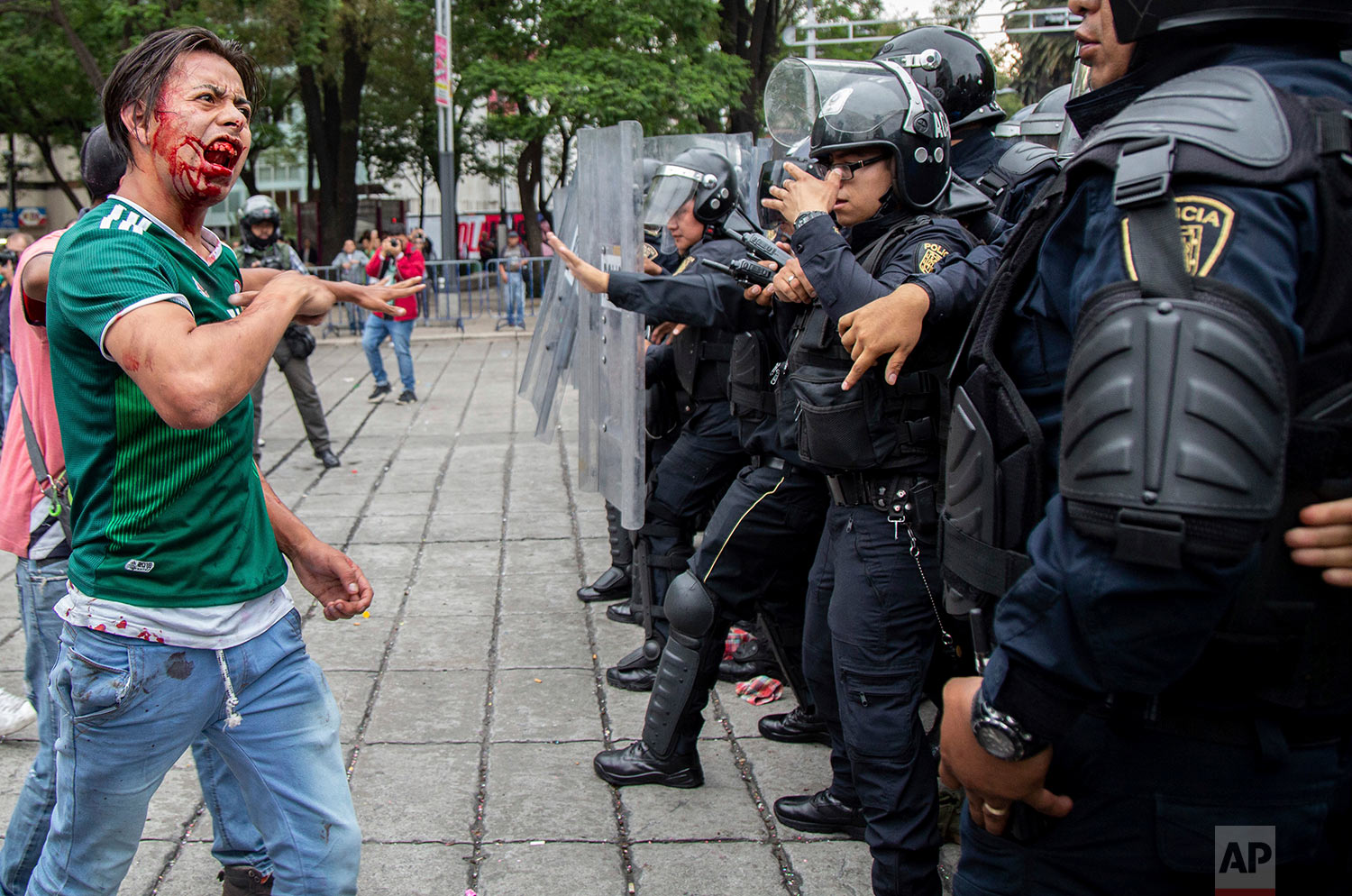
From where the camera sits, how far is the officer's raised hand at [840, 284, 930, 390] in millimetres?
2736

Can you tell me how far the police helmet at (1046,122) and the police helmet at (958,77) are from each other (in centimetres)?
42

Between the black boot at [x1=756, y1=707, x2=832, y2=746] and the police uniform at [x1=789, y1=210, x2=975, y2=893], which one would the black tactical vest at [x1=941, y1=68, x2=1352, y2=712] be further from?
the black boot at [x1=756, y1=707, x2=832, y2=746]

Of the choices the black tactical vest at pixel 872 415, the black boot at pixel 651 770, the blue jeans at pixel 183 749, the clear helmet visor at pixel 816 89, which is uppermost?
the clear helmet visor at pixel 816 89

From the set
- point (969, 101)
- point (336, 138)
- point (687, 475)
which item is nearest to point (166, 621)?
point (687, 475)

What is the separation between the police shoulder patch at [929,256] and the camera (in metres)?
2.91

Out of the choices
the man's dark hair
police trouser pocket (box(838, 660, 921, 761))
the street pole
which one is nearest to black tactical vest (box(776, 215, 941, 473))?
police trouser pocket (box(838, 660, 921, 761))

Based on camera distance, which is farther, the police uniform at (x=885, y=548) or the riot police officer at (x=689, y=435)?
the riot police officer at (x=689, y=435)

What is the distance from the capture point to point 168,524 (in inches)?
81.4

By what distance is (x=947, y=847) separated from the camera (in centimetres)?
336

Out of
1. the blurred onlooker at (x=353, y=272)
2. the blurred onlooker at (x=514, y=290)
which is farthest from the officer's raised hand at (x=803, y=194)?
the blurred onlooker at (x=514, y=290)

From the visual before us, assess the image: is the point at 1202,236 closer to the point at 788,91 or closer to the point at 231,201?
the point at 788,91

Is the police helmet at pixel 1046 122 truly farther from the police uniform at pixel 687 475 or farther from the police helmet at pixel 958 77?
the police uniform at pixel 687 475

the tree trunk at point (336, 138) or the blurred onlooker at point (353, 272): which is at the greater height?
the tree trunk at point (336, 138)

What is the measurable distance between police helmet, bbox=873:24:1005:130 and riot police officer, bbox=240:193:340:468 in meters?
4.94
